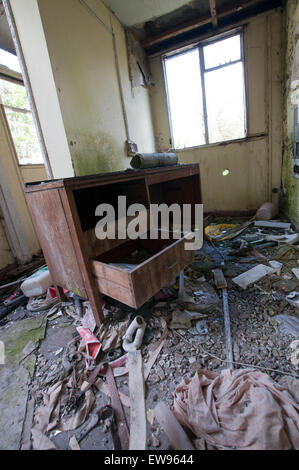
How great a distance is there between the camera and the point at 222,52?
119 inches

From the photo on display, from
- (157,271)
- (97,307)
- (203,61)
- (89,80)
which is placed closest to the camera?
(157,271)

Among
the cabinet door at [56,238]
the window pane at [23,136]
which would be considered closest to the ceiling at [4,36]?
the window pane at [23,136]

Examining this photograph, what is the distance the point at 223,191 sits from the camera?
11.6ft

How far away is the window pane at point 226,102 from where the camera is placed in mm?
3053

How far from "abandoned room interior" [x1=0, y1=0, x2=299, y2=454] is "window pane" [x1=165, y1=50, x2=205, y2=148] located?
0.02 metres

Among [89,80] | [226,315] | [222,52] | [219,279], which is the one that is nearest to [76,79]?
[89,80]

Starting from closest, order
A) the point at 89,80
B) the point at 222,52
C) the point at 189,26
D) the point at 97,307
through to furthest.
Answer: the point at 97,307 < the point at 89,80 < the point at 189,26 < the point at 222,52

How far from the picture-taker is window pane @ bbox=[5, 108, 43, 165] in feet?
8.59

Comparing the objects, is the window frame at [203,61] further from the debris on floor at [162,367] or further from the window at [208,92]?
the debris on floor at [162,367]

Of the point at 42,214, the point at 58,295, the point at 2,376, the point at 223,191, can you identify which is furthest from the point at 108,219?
the point at 223,191

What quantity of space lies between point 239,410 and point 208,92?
3855 mm

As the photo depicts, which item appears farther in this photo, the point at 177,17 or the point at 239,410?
the point at 177,17

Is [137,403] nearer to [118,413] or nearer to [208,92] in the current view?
[118,413]
